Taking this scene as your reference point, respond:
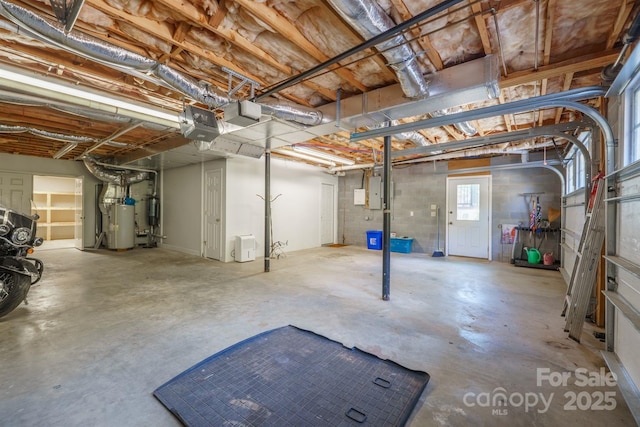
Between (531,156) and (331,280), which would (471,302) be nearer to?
(331,280)

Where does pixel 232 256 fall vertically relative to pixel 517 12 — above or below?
below

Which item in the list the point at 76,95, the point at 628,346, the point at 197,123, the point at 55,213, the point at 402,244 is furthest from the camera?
the point at 55,213

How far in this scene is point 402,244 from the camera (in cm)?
734

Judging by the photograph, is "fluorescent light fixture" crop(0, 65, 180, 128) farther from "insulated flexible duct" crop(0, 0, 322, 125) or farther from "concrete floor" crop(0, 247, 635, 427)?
"concrete floor" crop(0, 247, 635, 427)

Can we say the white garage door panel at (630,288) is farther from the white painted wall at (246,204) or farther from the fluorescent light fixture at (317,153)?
the white painted wall at (246,204)

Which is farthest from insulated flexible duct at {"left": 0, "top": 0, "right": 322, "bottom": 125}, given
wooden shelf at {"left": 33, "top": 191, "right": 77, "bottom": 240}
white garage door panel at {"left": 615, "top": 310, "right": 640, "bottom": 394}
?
wooden shelf at {"left": 33, "top": 191, "right": 77, "bottom": 240}

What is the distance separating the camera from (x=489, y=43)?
2.19 m

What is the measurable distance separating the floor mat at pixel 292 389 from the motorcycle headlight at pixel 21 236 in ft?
8.93

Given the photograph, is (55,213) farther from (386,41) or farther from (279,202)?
(386,41)

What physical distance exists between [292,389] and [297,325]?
3.23 ft

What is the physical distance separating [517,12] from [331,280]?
3806 mm

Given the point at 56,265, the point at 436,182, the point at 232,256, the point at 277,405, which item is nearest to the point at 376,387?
the point at 277,405

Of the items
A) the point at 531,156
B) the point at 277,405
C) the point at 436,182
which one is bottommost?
the point at 277,405

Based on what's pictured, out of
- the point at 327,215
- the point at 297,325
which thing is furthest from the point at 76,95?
the point at 327,215
